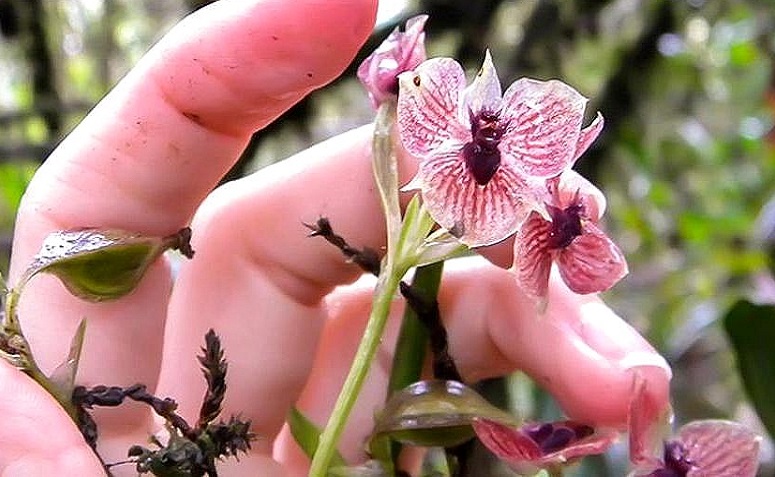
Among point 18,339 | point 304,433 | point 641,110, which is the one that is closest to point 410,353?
point 304,433

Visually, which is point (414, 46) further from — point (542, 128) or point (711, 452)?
point (711, 452)

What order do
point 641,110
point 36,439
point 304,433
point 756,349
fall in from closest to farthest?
point 36,439, point 304,433, point 756,349, point 641,110

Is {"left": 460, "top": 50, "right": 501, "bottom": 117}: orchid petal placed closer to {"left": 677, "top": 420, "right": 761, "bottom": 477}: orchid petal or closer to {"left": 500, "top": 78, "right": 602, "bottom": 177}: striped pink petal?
{"left": 500, "top": 78, "right": 602, "bottom": 177}: striped pink petal

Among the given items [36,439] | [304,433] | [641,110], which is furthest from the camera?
[641,110]

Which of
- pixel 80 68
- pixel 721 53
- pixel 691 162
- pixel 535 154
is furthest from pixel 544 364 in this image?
pixel 80 68

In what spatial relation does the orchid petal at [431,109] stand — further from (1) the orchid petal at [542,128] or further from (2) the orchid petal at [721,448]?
(2) the orchid petal at [721,448]

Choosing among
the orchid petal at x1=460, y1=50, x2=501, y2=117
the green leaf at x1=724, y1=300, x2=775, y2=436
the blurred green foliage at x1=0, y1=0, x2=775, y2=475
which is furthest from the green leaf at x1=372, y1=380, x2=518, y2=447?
the blurred green foliage at x1=0, y1=0, x2=775, y2=475
